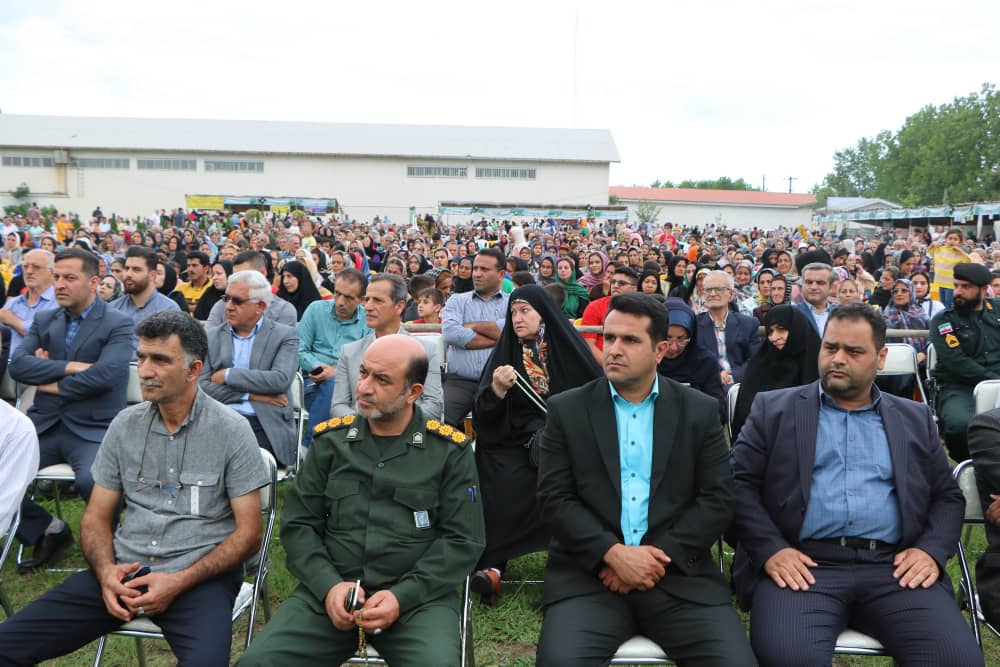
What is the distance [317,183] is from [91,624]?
51393 millimetres

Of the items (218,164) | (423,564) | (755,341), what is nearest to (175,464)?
(423,564)

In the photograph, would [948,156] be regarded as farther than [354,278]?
Yes

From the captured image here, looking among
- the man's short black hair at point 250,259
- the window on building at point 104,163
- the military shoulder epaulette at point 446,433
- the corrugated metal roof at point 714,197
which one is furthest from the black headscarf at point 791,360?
the corrugated metal roof at point 714,197

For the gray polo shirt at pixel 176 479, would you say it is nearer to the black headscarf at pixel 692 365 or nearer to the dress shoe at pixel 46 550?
the dress shoe at pixel 46 550

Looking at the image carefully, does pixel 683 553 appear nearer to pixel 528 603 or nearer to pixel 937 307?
pixel 528 603

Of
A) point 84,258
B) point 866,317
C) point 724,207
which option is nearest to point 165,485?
point 84,258

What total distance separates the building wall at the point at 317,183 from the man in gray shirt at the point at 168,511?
48.0 metres

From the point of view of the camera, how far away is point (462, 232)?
28719 mm

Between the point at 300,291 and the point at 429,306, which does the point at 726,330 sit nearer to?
the point at 429,306

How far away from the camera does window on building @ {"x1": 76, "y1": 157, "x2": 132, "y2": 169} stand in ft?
167

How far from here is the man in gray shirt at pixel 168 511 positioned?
274 cm

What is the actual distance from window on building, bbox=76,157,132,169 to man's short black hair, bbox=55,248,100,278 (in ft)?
174

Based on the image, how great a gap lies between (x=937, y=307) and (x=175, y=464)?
26.7 ft

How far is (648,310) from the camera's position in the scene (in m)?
2.97
